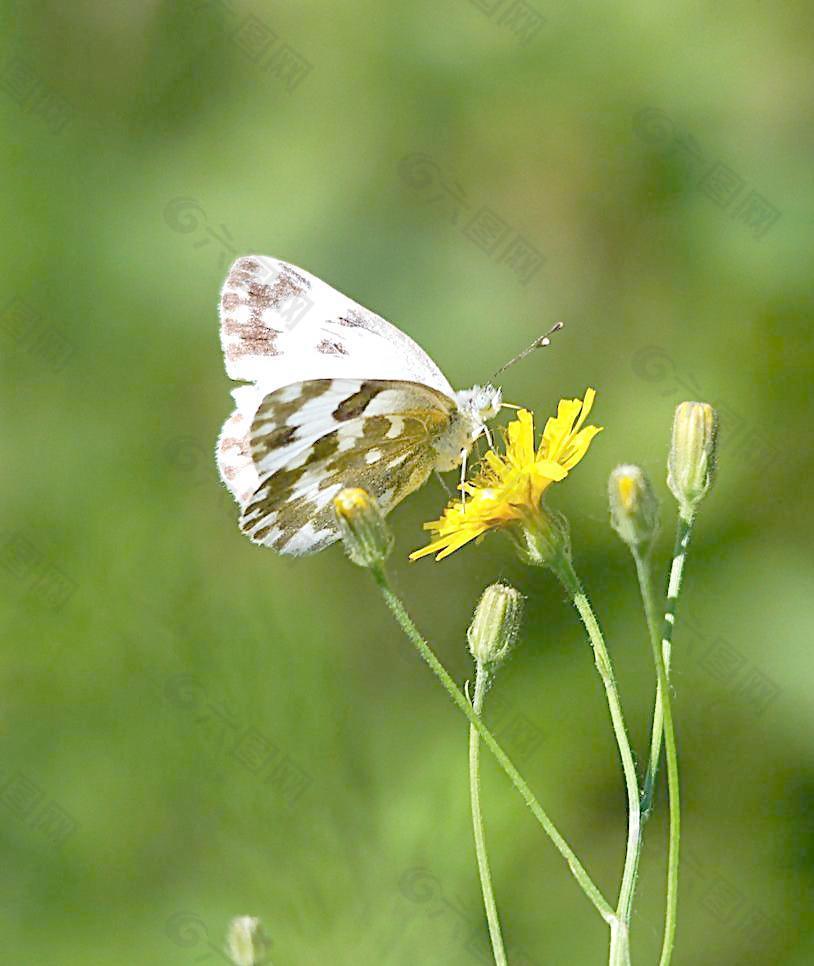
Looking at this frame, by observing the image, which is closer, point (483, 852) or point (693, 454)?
point (483, 852)

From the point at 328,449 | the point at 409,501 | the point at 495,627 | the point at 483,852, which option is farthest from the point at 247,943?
the point at 409,501

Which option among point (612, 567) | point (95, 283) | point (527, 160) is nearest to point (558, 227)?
point (527, 160)

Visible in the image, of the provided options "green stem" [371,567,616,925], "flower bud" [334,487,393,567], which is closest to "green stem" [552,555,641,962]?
"green stem" [371,567,616,925]

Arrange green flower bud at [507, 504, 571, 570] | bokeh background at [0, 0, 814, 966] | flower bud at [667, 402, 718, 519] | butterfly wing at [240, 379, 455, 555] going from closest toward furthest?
green flower bud at [507, 504, 571, 570] < flower bud at [667, 402, 718, 519] < butterfly wing at [240, 379, 455, 555] < bokeh background at [0, 0, 814, 966]

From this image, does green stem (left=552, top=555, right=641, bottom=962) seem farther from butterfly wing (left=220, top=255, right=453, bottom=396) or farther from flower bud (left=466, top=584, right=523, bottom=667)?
butterfly wing (left=220, top=255, right=453, bottom=396)

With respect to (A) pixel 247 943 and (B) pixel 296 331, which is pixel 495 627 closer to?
(A) pixel 247 943

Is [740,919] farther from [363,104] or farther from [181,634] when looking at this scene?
[363,104]
